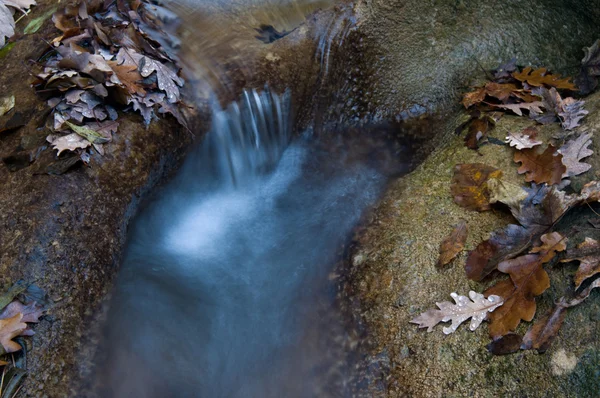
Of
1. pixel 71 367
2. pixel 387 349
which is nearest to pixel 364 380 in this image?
pixel 387 349

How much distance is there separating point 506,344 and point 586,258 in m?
0.58

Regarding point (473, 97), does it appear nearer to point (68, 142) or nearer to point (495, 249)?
point (495, 249)

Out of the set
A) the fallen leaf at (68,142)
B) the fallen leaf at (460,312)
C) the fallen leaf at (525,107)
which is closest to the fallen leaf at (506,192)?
the fallen leaf at (460,312)

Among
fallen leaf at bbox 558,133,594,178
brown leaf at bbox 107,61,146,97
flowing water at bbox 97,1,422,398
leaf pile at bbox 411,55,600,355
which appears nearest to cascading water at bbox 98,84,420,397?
flowing water at bbox 97,1,422,398

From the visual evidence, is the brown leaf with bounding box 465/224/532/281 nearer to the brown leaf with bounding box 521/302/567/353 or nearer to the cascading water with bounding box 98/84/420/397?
the brown leaf with bounding box 521/302/567/353

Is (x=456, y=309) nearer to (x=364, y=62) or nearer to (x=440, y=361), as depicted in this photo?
(x=440, y=361)

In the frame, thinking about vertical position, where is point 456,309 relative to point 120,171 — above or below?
below

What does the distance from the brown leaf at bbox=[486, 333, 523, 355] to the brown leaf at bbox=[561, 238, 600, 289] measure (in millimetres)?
382

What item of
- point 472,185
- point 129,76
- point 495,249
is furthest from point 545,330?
point 129,76

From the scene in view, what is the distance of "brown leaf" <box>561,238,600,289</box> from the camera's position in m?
2.27

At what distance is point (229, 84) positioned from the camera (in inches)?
157

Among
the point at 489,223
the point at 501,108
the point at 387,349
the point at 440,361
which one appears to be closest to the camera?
the point at 440,361

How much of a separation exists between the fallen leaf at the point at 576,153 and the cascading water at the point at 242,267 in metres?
1.30

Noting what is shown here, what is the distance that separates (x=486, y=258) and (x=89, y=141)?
8.55 ft
